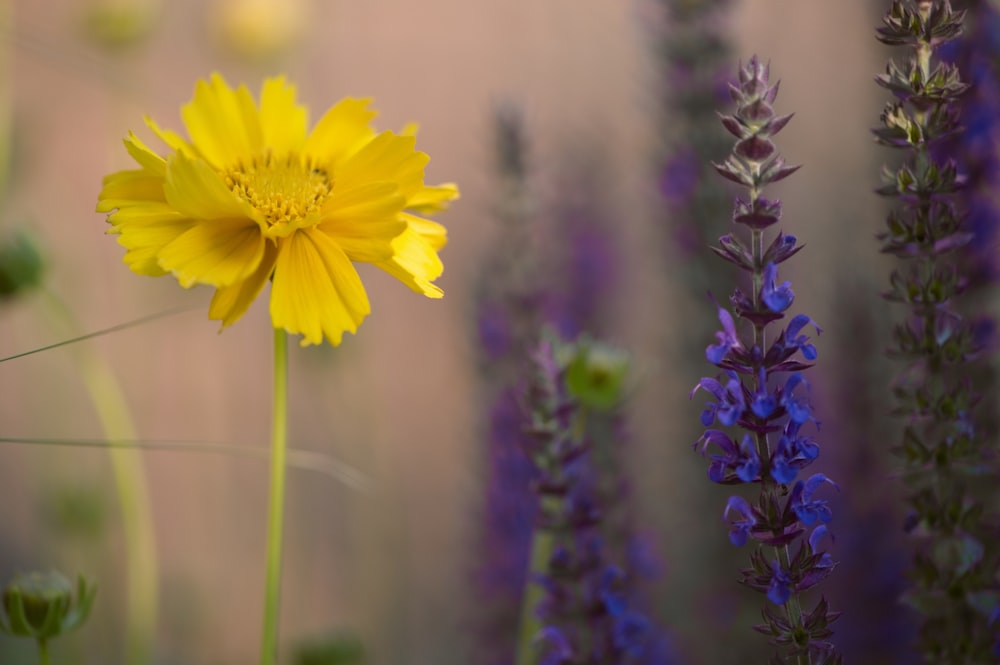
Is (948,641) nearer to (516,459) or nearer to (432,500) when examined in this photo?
(516,459)

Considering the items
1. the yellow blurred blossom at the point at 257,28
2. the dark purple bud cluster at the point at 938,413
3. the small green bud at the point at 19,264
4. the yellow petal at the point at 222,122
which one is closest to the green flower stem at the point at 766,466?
the dark purple bud cluster at the point at 938,413

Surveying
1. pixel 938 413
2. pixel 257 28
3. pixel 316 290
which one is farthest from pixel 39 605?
pixel 257 28

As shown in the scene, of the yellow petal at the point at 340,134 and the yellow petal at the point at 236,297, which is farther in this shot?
the yellow petal at the point at 340,134

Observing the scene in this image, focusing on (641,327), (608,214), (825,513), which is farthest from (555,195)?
(825,513)

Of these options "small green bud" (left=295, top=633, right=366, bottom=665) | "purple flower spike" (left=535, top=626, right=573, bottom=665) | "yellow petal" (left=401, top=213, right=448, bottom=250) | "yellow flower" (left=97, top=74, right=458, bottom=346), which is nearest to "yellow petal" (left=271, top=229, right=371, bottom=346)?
"yellow flower" (left=97, top=74, right=458, bottom=346)

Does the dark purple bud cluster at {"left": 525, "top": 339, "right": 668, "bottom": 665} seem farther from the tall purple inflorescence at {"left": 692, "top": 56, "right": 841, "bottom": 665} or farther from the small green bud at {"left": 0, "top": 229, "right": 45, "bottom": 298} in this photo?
the small green bud at {"left": 0, "top": 229, "right": 45, "bottom": 298}

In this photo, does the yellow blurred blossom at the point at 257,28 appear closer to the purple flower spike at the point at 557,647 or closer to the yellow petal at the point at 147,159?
the yellow petal at the point at 147,159
